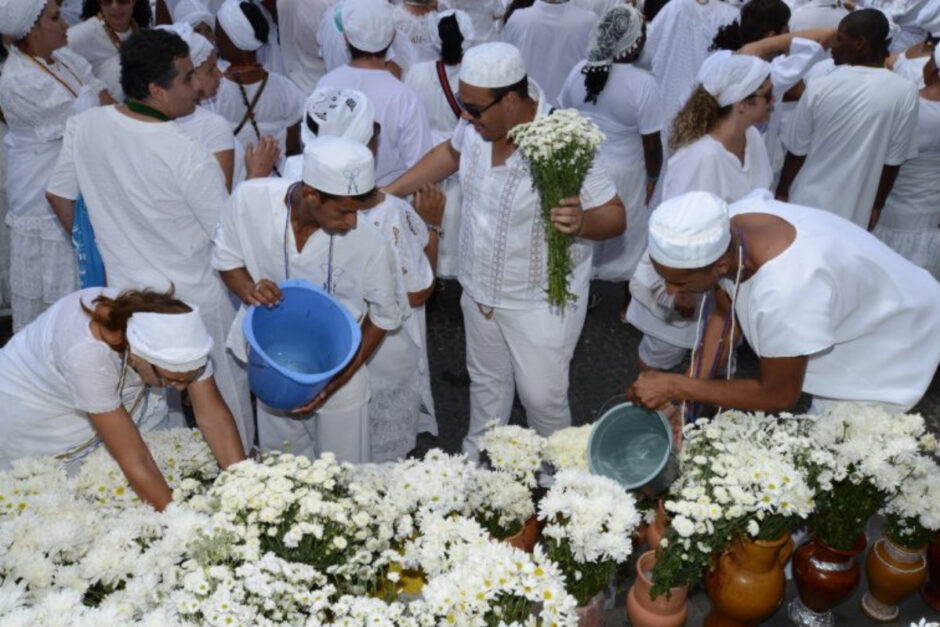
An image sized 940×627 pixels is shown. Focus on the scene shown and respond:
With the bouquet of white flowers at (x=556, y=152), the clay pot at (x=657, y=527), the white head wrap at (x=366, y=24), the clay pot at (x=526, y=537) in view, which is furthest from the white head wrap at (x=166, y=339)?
the white head wrap at (x=366, y=24)

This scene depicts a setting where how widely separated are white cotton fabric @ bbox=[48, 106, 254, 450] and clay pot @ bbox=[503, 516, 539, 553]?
220 centimetres

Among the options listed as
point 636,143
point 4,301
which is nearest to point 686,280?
point 636,143

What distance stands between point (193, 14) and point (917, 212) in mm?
5315

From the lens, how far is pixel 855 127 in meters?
5.56

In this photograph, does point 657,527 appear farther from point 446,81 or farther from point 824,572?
point 446,81

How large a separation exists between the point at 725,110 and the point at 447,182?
195 cm

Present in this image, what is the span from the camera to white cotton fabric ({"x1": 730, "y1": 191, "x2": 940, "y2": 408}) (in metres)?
2.99

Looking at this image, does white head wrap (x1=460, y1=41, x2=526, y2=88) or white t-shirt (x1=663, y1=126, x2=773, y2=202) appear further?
white t-shirt (x1=663, y1=126, x2=773, y2=202)

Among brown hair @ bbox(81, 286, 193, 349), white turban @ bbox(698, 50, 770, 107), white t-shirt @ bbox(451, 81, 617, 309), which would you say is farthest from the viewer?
white turban @ bbox(698, 50, 770, 107)

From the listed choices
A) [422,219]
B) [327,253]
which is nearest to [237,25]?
[422,219]

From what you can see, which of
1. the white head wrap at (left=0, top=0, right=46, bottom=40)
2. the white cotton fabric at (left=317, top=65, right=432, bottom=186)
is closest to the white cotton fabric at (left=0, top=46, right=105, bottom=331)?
the white head wrap at (left=0, top=0, right=46, bottom=40)

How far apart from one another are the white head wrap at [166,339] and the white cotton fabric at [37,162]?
2.50m

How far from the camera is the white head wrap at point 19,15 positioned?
459 centimetres

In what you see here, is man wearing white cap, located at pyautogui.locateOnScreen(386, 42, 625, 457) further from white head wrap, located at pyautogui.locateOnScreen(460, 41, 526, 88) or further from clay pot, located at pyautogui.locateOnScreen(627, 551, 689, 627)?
clay pot, located at pyautogui.locateOnScreen(627, 551, 689, 627)
